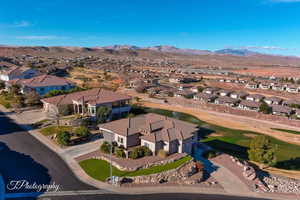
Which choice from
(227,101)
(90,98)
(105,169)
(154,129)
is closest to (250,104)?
(227,101)

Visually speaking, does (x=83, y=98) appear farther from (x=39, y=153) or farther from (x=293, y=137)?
(x=293, y=137)

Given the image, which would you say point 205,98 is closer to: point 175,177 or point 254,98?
point 254,98

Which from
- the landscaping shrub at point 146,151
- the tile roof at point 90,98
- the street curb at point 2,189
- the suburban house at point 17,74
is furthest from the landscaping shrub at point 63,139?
the suburban house at point 17,74

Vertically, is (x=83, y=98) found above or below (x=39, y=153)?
above

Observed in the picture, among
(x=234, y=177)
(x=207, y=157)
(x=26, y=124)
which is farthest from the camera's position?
(x=26, y=124)

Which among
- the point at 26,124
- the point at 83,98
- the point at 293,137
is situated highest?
the point at 83,98

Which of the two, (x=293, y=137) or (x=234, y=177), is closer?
(x=234, y=177)

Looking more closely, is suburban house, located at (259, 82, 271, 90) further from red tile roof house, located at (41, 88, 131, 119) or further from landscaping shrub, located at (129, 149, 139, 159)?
landscaping shrub, located at (129, 149, 139, 159)

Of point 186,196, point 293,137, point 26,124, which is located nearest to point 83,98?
point 26,124
